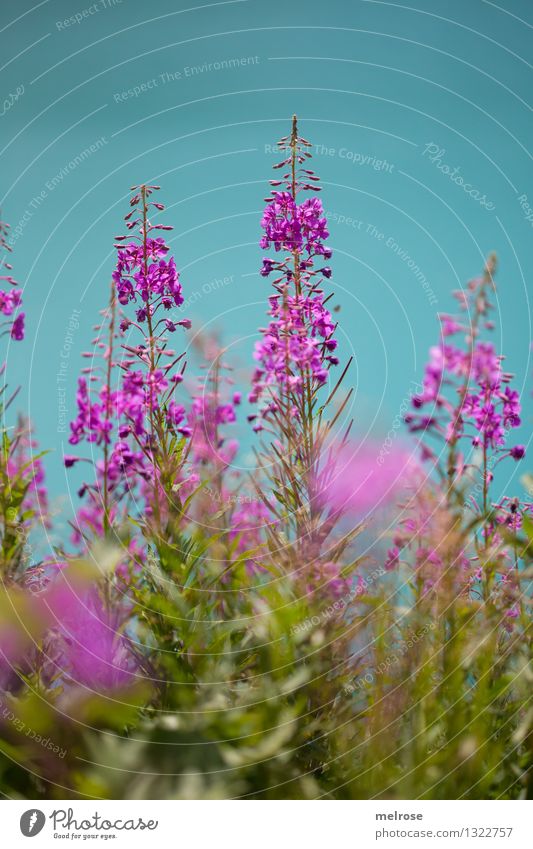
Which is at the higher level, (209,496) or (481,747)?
(209,496)

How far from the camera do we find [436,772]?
118 inches

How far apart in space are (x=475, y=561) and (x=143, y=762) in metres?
1.71

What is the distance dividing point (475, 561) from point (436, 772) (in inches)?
41.4

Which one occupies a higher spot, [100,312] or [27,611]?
[100,312]

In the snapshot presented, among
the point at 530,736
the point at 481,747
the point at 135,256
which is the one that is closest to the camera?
the point at 481,747

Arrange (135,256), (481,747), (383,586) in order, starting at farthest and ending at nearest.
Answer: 1. (135,256)
2. (383,586)
3. (481,747)

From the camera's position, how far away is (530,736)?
11.1ft

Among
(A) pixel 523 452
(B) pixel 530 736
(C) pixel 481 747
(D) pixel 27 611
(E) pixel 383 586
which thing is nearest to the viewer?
(C) pixel 481 747

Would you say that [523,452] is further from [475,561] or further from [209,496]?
[209,496]

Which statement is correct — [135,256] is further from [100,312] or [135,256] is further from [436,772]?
[436,772]

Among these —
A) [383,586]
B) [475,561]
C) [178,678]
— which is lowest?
[178,678]
